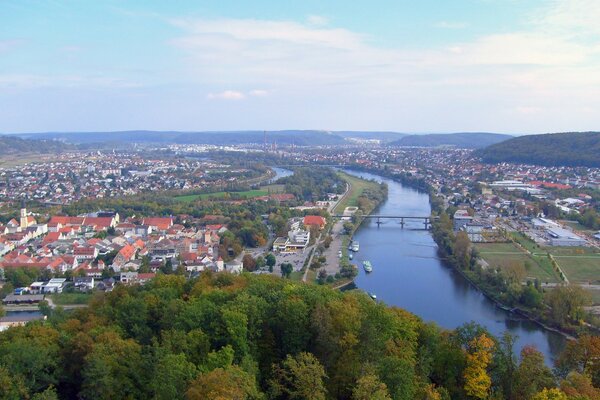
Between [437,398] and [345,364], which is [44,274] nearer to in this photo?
[345,364]

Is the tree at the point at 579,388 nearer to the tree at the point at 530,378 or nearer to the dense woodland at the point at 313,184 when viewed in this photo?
the tree at the point at 530,378

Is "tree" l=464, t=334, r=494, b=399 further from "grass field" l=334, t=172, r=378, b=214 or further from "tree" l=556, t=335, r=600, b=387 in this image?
"grass field" l=334, t=172, r=378, b=214

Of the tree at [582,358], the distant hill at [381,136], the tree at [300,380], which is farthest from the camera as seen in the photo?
the distant hill at [381,136]

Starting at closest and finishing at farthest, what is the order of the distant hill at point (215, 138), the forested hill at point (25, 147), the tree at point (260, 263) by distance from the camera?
the tree at point (260, 263) < the forested hill at point (25, 147) < the distant hill at point (215, 138)

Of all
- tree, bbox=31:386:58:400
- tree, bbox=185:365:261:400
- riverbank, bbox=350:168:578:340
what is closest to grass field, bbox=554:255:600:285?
riverbank, bbox=350:168:578:340

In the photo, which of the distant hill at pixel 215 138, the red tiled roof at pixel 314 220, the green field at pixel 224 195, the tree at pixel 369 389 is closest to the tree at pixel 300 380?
the tree at pixel 369 389

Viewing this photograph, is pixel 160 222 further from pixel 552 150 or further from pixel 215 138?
pixel 215 138

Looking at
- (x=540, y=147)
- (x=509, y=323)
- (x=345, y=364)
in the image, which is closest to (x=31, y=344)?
(x=345, y=364)
